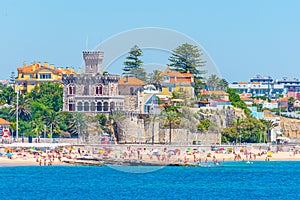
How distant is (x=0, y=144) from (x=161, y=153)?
1727cm

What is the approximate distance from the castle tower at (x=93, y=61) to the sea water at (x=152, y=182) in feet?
70.7

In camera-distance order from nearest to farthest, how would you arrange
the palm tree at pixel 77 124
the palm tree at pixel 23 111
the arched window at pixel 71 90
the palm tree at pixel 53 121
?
the palm tree at pixel 77 124 < the palm tree at pixel 53 121 < the palm tree at pixel 23 111 < the arched window at pixel 71 90

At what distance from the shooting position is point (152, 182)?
9481cm

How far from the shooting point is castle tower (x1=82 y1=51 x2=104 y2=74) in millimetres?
129625

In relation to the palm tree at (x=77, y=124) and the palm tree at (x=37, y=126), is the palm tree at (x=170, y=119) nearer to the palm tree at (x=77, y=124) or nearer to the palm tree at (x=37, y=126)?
the palm tree at (x=77, y=124)

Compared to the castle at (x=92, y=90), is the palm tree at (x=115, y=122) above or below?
below

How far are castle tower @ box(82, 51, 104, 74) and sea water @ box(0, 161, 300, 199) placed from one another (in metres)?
21.5

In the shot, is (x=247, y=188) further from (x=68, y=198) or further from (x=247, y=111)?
(x=247, y=111)

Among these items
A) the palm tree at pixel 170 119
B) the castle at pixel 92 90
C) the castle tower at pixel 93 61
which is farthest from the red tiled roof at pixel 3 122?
the palm tree at pixel 170 119

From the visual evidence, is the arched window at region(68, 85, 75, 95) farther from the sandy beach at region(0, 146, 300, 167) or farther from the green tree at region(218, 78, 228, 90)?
the green tree at region(218, 78, 228, 90)

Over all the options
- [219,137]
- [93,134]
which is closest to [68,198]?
[93,134]

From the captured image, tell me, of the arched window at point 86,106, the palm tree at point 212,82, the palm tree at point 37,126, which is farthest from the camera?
the palm tree at point 212,82

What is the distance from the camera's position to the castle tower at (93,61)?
12962 cm

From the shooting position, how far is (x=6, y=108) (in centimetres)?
13438
